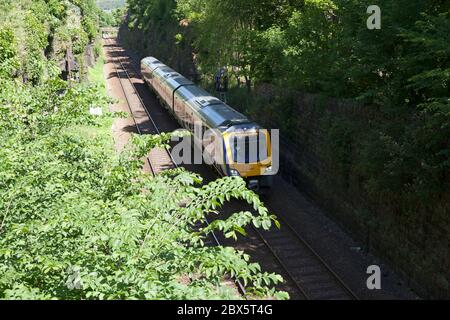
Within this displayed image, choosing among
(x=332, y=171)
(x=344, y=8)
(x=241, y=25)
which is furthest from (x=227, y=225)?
(x=241, y=25)

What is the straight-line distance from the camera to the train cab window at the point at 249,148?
17.7 m

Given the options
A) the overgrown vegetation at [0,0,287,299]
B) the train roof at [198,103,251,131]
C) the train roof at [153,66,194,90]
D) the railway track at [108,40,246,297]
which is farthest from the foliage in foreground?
the train roof at [153,66,194,90]

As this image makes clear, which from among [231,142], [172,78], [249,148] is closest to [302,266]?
[249,148]

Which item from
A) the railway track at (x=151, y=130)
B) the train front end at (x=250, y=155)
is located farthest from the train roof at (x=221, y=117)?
the railway track at (x=151, y=130)

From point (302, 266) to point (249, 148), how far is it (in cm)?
523

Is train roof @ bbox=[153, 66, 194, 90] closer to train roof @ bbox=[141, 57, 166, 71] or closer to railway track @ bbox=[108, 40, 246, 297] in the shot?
train roof @ bbox=[141, 57, 166, 71]

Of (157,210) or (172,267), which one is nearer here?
(172,267)

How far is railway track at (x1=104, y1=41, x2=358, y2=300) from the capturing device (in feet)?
42.5

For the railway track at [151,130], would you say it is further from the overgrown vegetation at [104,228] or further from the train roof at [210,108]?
the overgrown vegetation at [104,228]

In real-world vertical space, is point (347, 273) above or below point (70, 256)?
below

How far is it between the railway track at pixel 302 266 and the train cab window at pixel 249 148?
2428 mm

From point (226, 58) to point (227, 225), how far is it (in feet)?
76.0
